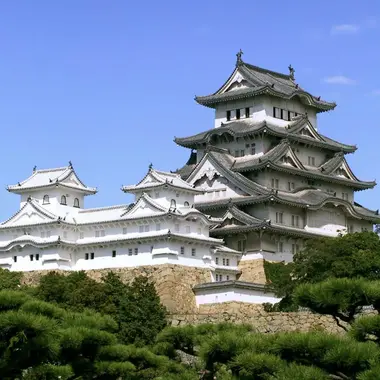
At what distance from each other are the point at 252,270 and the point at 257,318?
9.55 metres

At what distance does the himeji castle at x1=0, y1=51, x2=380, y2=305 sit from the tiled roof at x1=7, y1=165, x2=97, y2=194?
0.30 ft

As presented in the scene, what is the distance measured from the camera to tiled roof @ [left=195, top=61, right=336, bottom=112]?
7606cm

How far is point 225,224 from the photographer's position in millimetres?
69500

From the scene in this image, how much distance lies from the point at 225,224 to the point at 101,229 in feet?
25.6

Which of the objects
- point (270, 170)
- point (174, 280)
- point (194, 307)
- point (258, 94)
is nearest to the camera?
point (174, 280)

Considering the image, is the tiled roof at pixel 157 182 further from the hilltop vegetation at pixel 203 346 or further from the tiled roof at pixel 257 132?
the hilltop vegetation at pixel 203 346

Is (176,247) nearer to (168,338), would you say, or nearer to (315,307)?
(168,338)

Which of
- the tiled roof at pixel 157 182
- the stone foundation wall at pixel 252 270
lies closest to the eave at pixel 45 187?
the tiled roof at pixel 157 182

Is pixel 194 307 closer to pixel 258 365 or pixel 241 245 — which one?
pixel 241 245

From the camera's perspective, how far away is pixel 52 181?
2753 inches

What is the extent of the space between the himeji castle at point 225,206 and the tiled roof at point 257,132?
0.10m

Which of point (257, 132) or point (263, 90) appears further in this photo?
point (263, 90)

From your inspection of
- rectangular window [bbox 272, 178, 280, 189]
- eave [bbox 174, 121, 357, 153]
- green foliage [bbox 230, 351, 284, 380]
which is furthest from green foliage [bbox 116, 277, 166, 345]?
green foliage [bbox 230, 351, 284, 380]

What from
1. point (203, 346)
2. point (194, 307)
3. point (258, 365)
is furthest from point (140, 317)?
point (258, 365)
